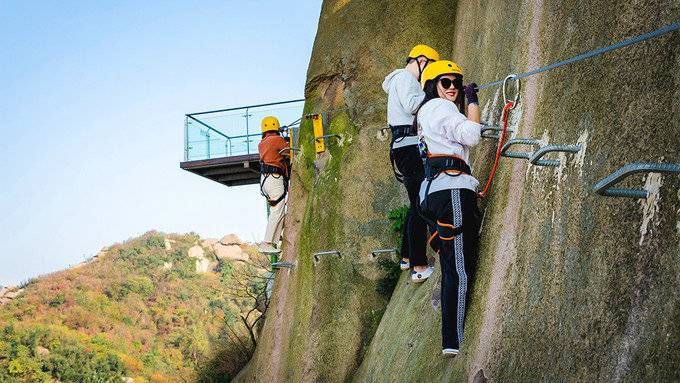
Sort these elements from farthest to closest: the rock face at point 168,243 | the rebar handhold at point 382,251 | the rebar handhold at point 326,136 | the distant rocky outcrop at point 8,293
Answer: the rock face at point 168,243
the distant rocky outcrop at point 8,293
the rebar handhold at point 326,136
the rebar handhold at point 382,251

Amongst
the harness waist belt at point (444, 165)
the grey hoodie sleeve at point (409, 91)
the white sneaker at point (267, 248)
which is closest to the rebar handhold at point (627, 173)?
the harness waist belt at point (444, 165)

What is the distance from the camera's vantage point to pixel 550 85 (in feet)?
21.4

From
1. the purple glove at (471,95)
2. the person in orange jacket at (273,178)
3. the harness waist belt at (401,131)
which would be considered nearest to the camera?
the purple glove at (471,95)

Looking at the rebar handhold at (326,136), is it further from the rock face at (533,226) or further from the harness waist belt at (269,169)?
the harness waist belt at (269,169)

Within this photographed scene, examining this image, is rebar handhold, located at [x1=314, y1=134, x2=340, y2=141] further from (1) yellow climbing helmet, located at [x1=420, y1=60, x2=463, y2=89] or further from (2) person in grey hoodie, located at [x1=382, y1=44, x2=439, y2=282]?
(1) yellow climbing helmet, located at [x1=420, y1=60, x2=463, y2=89]

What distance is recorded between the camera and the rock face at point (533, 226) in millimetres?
4637

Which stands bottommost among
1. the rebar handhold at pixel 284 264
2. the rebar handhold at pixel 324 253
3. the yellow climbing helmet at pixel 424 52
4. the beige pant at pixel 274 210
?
the rebar handhold at pixel 284 264

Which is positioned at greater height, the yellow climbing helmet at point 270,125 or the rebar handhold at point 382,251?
the yellow climbing helmet at point 270,125

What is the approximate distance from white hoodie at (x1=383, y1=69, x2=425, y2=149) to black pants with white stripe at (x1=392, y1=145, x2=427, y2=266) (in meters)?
0.12

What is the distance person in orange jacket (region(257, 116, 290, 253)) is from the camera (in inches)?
563

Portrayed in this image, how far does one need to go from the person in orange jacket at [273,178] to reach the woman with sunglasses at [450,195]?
23.4 feet

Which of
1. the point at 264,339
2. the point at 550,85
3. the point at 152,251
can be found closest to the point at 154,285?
the point at 152,251

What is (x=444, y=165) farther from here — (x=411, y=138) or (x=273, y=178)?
(x=273, y=178)

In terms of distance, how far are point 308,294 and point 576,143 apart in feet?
23.7
